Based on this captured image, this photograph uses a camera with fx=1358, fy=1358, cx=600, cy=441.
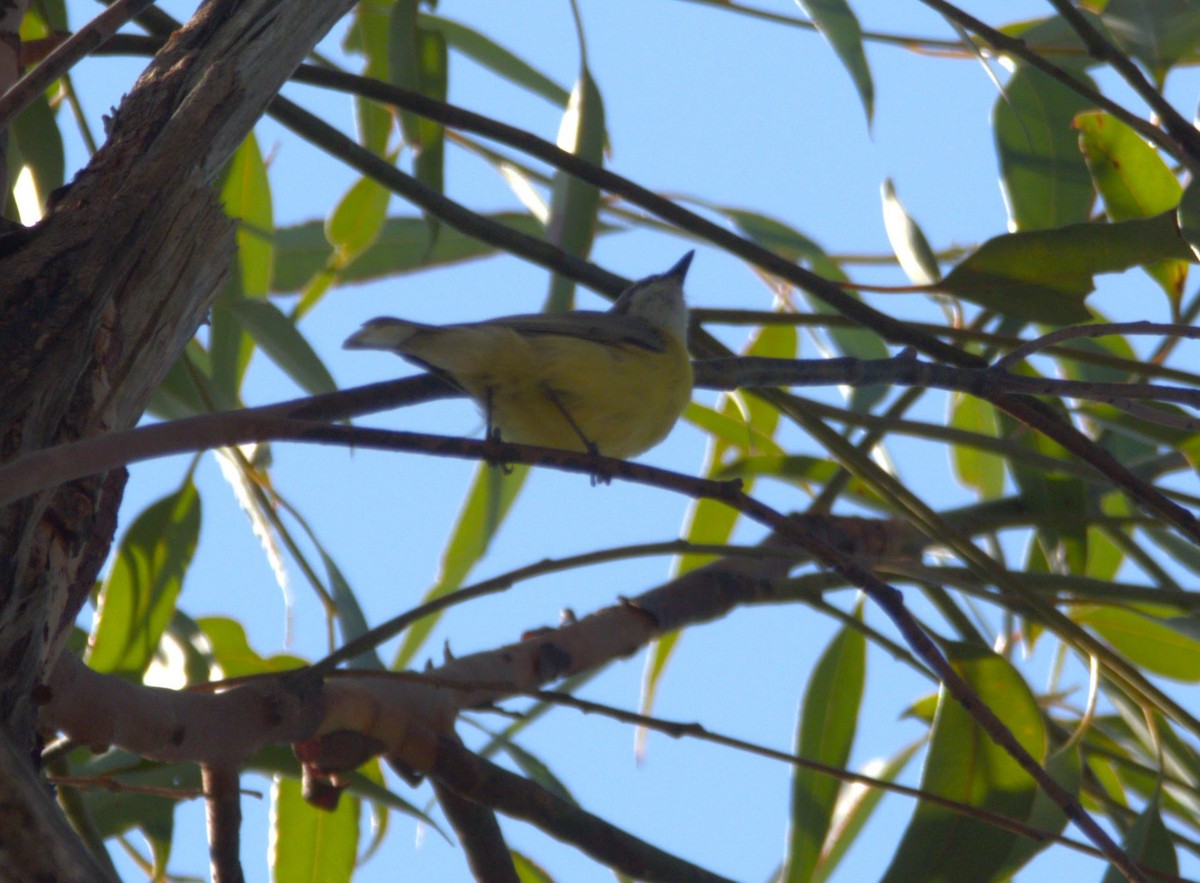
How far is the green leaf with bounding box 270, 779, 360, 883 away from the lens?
211cm

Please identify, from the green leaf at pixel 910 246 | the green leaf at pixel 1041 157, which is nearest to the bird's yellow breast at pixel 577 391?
the green leaf at pixel 910 246

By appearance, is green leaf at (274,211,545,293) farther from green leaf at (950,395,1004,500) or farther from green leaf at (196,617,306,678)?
green leaf at (950,395,1004,500)

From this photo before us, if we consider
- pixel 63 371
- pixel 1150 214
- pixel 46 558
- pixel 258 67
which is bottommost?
pixel 46 558

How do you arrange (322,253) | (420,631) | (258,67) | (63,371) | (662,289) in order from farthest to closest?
(662,289), (322,253), (420,631), (258,67), (63,371)

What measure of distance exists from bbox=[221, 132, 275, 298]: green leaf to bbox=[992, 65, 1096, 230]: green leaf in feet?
4.12

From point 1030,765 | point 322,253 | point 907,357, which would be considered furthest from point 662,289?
point 1030,765

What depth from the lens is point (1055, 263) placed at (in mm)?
1868

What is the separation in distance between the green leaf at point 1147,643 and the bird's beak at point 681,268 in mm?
1264

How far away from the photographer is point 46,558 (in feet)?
4.13

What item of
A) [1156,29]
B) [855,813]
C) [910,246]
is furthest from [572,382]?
[855,813]

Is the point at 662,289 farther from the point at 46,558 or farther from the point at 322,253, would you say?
the point at 46,558

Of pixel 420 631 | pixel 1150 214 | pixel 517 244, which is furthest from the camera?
pixel 420 631

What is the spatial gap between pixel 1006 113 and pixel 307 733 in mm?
1519

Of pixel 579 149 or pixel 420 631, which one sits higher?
pixel 579 149
